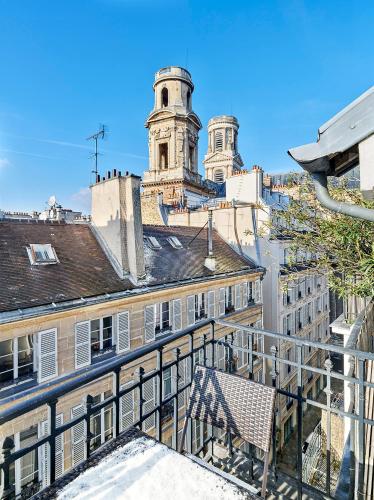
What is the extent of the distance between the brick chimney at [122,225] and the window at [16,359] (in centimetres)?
450

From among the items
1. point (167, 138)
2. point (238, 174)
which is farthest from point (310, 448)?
point (167, 138)

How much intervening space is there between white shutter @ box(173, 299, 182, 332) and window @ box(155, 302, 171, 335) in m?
0.28

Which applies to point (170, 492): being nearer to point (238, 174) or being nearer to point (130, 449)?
point (130, 449)

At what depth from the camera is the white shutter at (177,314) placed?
13430mm

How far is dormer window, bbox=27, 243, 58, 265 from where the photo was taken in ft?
36.3

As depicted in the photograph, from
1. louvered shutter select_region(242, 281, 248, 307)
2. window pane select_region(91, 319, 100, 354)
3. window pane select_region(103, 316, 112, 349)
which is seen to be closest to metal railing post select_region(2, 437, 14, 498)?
window pane select_region(91, 319, 100, 354)

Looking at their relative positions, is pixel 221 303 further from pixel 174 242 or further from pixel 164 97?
A: pixel 164 97

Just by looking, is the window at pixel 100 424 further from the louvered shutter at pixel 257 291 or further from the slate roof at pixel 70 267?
the louvered shutter at pixel 257 291

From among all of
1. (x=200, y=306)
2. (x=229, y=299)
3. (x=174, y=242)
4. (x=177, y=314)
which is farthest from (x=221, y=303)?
(x=174, y=242)

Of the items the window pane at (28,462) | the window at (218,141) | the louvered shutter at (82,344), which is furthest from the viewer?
the window at (218,141)

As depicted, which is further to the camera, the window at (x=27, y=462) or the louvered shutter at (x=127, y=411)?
the louvered shutter at (x=127, y=411)

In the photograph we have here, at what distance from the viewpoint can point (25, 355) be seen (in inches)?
351

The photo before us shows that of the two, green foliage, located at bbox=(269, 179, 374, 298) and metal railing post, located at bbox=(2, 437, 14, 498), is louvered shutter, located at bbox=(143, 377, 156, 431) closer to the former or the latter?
green foliage, located at bbox=(269, 179, 374, 298)

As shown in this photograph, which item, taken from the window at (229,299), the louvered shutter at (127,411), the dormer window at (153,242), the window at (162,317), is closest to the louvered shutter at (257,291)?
the window at (229,299)
